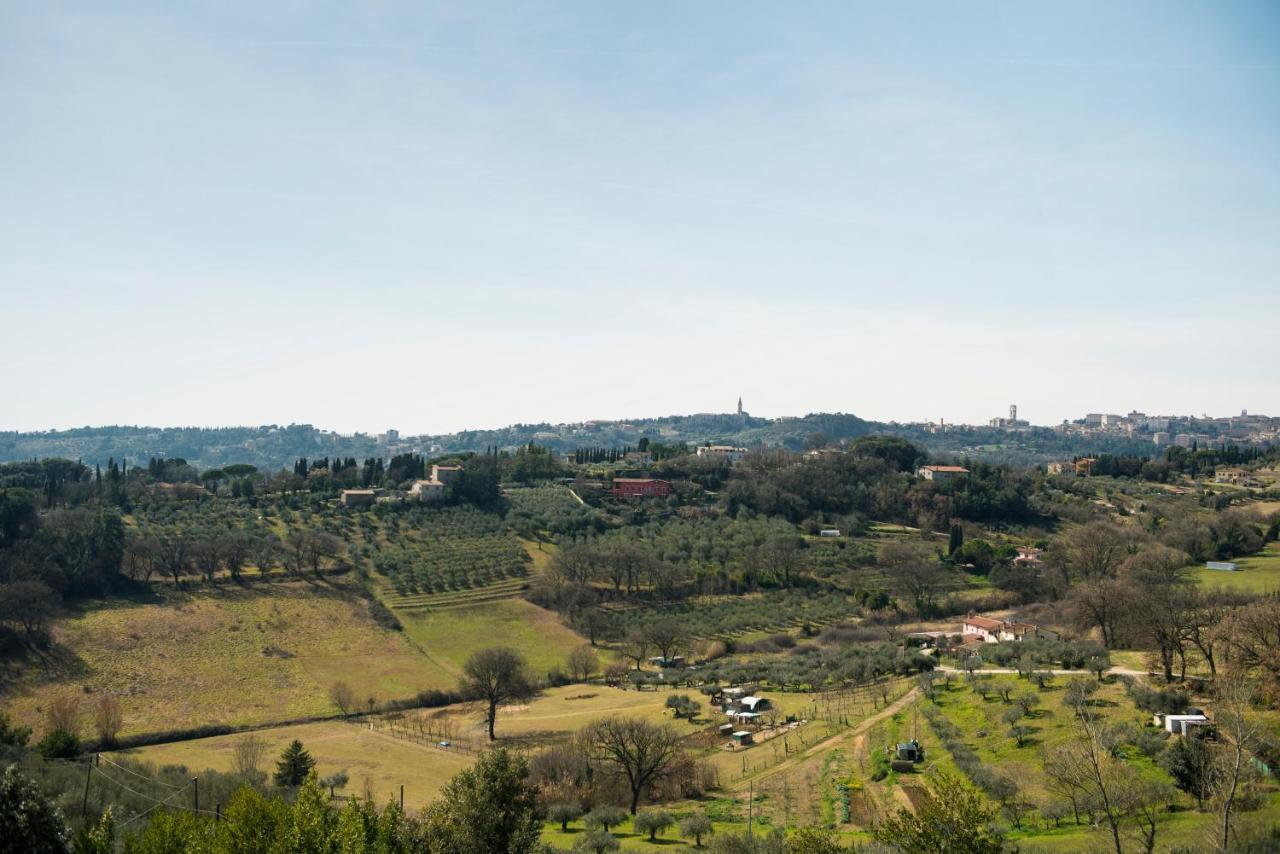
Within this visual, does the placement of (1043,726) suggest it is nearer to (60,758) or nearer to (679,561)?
(60,758)

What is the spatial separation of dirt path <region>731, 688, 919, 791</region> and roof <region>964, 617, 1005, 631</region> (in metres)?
20.2

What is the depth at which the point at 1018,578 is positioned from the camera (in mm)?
75188

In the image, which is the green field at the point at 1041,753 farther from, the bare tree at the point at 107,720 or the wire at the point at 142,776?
the bare tree at the point at 107,720

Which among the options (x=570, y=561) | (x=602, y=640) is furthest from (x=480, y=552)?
(x=602, y=640)

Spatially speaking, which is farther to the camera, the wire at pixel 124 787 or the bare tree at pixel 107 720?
the bare tree at pixel 107 720

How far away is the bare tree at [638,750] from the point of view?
35031 mm

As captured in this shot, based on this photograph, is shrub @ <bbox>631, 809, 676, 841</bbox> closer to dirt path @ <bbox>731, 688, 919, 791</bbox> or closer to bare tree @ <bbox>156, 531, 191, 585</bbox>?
dirt path @ <bbox>731, 688, 919, 791</bbox>

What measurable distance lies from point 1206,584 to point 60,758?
223 feet

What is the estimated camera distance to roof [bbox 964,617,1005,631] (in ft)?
197

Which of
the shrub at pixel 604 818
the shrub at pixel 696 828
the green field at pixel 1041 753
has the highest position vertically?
the green field at pixel 1041 753

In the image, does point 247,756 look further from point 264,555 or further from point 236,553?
point 264,555

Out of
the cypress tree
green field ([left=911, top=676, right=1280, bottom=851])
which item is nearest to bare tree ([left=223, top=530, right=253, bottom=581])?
the cypress tree

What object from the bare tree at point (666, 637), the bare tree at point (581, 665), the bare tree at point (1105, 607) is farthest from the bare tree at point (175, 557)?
the bare tree at point (1105, 607)

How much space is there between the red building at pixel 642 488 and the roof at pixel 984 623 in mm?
49000
